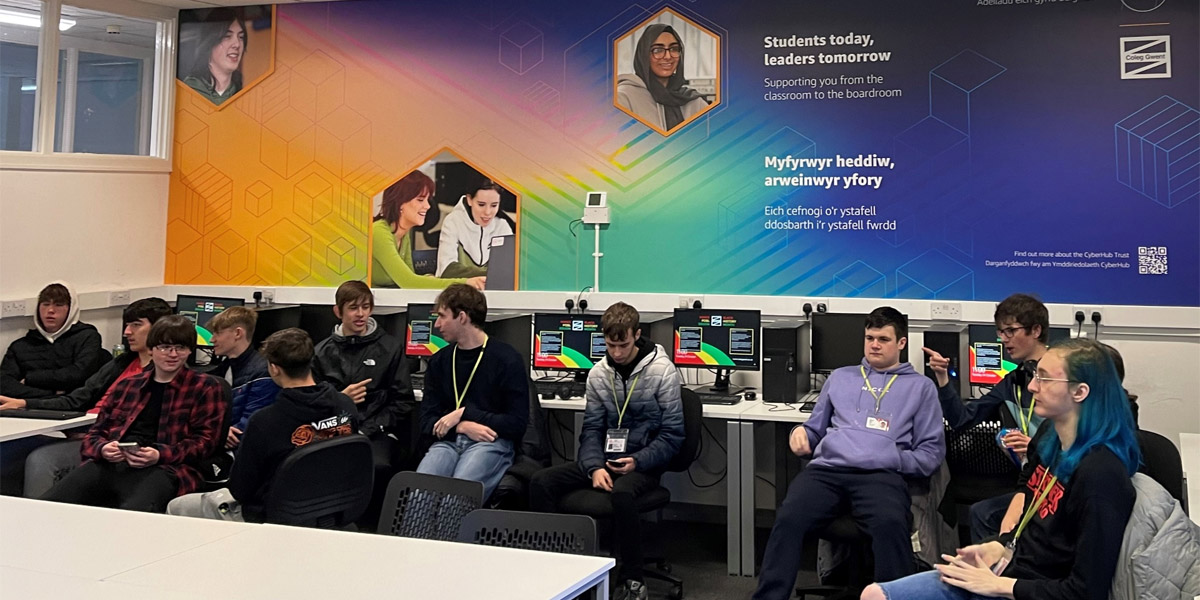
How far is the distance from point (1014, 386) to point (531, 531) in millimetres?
2444

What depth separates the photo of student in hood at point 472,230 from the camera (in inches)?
233

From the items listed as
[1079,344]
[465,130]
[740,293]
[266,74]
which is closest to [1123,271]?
[740,293]

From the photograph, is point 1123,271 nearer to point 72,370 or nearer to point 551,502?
point 551,502

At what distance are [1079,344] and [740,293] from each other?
3.00 m

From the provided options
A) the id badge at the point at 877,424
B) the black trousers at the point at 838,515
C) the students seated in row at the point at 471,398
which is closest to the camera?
the black trousers at the point at 838,515

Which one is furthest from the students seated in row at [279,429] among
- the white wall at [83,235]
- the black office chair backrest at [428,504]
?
the white wall at [83,235]

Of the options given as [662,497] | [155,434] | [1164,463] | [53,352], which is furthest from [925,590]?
[53,352]

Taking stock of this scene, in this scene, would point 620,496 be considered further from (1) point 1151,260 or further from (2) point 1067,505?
(1) point 1151,260

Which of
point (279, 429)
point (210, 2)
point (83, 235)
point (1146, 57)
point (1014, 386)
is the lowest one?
point (279, 429)

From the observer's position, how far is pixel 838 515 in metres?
3.74

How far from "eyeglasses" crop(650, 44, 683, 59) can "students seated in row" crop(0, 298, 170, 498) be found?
301cm

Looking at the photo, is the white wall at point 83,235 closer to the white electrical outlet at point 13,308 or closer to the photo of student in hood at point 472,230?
the white electrical outlet at point 13,308

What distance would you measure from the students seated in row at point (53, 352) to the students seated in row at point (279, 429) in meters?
2.01

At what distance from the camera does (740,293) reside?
550 cm
